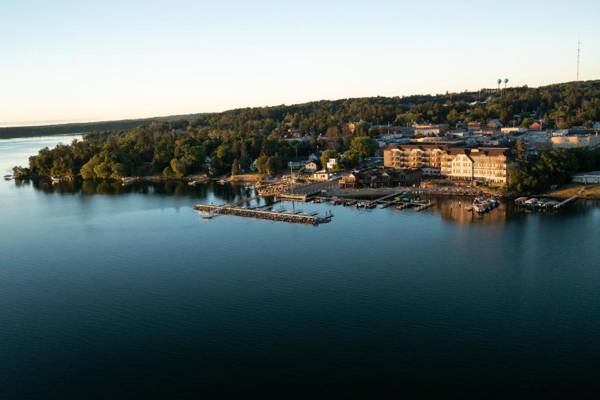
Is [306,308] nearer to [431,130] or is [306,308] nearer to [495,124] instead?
[431,130]

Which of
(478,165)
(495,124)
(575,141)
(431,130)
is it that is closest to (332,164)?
(478,165)

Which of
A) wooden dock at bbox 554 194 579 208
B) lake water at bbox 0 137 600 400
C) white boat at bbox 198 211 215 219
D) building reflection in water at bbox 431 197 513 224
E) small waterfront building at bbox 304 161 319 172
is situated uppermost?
small waterfront building at bbox 304 161 319 172

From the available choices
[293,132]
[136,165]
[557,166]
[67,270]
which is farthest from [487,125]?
[67,270]

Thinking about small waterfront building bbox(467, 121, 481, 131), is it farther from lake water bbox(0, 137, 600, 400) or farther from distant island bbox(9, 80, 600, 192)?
lake water bbox(0, 137, 600, 400)

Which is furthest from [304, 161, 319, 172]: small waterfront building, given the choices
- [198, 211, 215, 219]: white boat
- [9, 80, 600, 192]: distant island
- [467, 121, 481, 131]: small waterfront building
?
[467, 121, 481, 131]: small waterfront building

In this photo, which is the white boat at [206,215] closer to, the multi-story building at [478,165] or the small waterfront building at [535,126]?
the multi-story building at [478,165]
